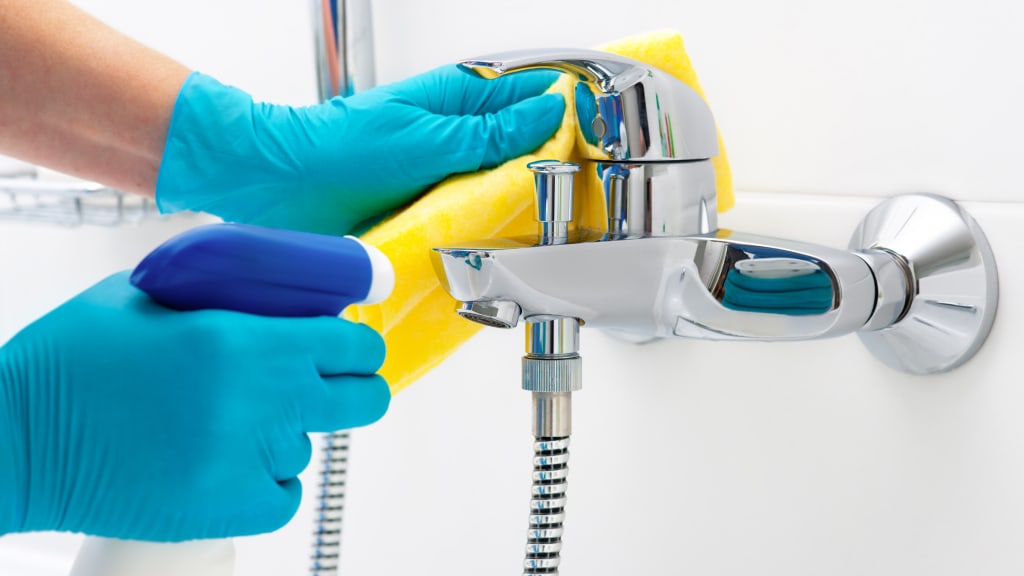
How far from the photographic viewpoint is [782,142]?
553mm

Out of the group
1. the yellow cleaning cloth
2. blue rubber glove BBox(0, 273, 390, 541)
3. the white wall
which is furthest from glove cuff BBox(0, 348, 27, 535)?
the white wall

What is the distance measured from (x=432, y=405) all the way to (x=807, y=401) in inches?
11.0

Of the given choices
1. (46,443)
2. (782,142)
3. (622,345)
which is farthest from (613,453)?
(46,443)

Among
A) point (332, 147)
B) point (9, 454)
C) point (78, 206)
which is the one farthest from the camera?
point (78, 206)

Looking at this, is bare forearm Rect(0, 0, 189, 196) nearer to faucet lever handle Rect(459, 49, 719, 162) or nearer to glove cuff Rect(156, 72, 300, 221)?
glove cuff Rect(156, 72, 300, 221)

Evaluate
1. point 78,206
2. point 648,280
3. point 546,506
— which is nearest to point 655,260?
point 648,280

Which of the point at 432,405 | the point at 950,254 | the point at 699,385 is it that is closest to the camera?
the point at 950,254

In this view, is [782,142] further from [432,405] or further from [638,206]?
[432,405]

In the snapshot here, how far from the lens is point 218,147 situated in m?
0.56

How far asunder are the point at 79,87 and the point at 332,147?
145mm

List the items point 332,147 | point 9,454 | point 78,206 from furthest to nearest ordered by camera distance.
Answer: point 78,206 → point 332,147 → point 9,454

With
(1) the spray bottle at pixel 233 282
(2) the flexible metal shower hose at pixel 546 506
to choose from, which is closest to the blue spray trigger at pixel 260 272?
(1) the spray bottle at pixel 233 282

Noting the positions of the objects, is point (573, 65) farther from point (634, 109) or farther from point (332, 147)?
point (332, 147)

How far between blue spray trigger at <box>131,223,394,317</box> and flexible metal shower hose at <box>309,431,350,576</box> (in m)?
0.24
